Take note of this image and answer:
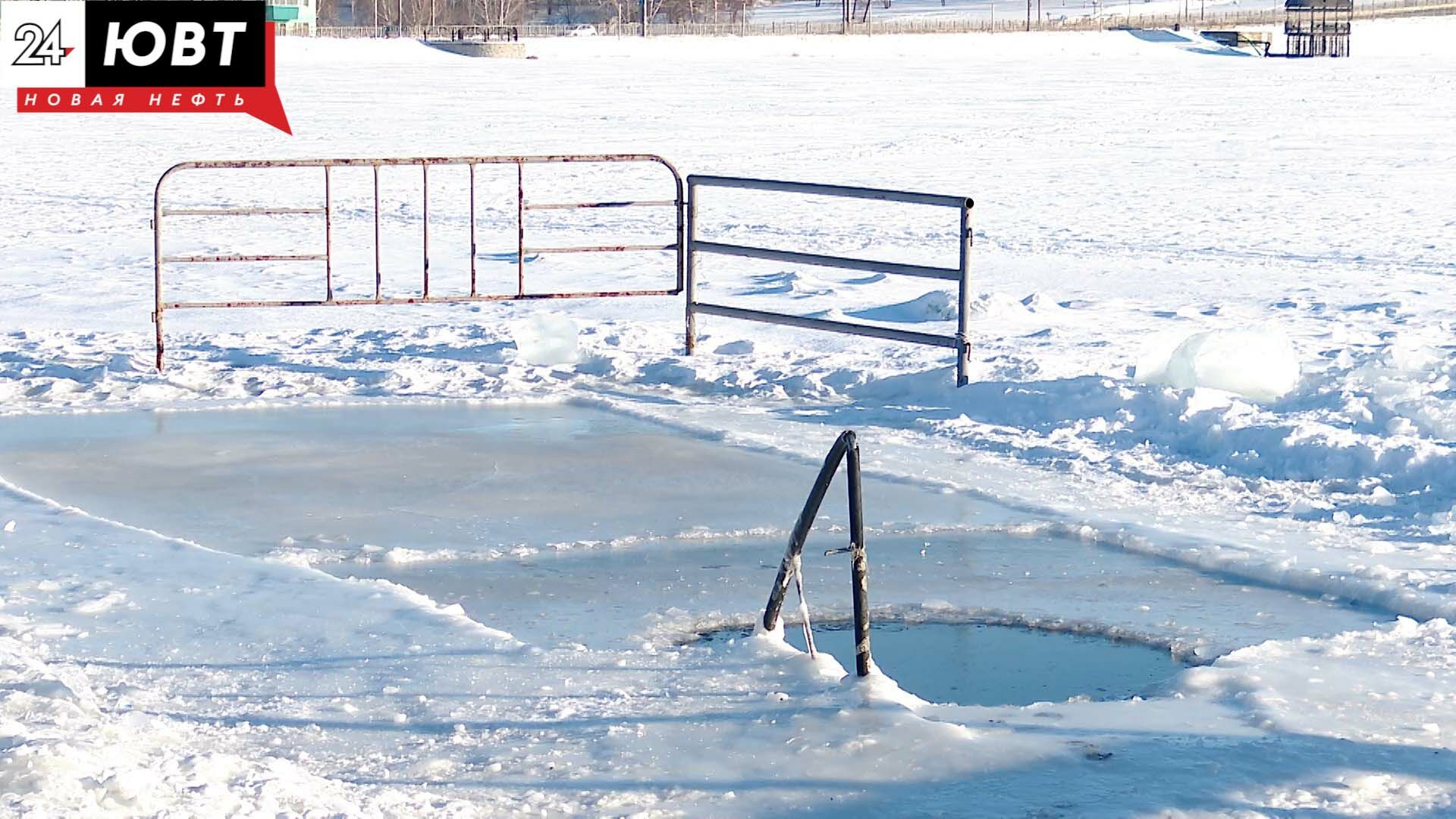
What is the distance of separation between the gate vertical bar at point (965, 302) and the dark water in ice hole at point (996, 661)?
416 cm

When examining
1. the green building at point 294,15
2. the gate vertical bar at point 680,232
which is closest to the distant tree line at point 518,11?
the green building at point 294,15

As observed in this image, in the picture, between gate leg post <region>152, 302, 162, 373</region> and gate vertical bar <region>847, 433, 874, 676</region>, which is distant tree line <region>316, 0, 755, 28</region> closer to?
gate leg post <region>152, 302, 162, 373</region>

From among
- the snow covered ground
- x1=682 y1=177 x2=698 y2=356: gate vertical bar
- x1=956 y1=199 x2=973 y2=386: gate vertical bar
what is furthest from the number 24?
x1=956 y1=199 x2=973 y2=386: gate vertical bar

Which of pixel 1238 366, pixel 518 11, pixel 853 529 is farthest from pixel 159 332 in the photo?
pixel 518 11

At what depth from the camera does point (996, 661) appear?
566 cm

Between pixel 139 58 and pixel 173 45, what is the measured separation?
1.02 m

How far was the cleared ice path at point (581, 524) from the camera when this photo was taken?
6.13 m

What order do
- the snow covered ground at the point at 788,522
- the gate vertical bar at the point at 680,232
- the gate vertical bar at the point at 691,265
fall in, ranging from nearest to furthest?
the snow covered ground at the point at 788,522 < the gate vertical bar at the point at 691,265 < the gate vertical bar at the point at 680,232

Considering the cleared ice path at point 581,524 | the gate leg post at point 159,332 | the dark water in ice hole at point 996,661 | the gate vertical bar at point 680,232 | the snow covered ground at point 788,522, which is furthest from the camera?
the gate vertical bar at point 680,232

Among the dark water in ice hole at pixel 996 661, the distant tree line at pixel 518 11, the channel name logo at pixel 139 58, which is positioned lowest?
the dark water in ice hole at pixel 996 661

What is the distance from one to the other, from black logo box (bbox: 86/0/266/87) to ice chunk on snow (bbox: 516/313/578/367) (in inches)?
1252

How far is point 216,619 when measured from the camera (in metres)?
5.83

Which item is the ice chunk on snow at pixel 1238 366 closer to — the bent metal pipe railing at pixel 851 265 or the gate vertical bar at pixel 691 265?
the bent metal pipe railing at pixel 851 265

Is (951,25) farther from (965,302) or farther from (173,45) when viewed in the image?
(965,302)
